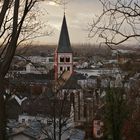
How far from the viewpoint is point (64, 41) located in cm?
8369

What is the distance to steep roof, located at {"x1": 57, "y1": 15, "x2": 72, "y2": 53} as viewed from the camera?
83000 millimetres

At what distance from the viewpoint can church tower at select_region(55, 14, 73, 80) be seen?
83.4 meters

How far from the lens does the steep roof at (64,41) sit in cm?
8300

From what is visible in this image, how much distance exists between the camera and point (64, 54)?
8619 cm

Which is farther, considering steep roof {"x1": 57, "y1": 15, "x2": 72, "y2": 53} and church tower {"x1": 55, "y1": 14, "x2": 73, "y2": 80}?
church tower {"x1": 55, "y1": 14, "x2": 73, "y2": 80}

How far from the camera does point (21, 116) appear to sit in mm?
58562

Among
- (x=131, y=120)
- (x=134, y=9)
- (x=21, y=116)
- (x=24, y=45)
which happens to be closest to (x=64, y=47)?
(x=21, y=116)

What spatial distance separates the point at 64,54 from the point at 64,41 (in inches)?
131

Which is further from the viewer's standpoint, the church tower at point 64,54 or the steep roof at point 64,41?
the church tower at point 64,54

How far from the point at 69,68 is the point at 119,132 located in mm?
66243

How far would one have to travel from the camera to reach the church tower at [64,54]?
83375mm

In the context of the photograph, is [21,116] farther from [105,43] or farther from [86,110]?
[105,43]

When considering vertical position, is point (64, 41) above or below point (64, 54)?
above

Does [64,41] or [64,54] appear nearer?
[64,41]
